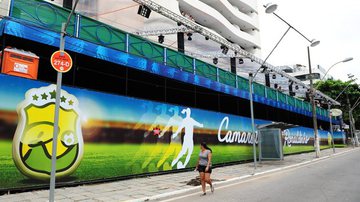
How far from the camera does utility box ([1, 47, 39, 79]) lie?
31.8ft

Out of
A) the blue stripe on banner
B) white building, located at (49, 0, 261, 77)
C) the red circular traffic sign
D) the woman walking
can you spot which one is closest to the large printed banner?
the blue stripe on banner

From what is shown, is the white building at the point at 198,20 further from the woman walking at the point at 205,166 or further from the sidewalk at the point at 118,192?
the woman walking at the point at 205,166

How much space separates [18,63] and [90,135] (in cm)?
381

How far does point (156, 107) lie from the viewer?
49.8 ft

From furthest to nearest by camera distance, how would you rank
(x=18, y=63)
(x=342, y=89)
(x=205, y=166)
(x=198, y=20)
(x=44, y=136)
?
(x=342, y=89), (x=198, y=20), (x=44, y=136), (x=18, y=63), (x=205, y=166)

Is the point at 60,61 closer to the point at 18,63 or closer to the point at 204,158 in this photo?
the point at 18,63

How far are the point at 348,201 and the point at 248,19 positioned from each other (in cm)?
5491

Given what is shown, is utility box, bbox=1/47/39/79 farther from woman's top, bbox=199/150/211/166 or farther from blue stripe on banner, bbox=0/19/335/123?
woman's top, bbox=199/150/211/166

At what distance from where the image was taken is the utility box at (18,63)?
9695 mm

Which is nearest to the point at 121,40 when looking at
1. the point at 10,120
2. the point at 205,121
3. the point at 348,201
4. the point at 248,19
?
the point at 10,120

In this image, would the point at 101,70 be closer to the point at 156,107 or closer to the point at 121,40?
the point at 121,40

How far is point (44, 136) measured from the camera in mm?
10414

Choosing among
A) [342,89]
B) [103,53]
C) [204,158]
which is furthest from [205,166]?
[342,89]

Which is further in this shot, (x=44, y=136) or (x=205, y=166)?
(x=44, y=136)
